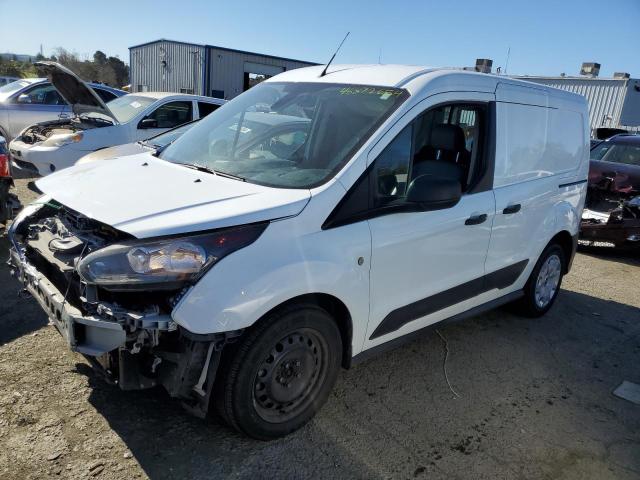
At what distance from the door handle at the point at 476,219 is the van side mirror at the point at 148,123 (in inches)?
263

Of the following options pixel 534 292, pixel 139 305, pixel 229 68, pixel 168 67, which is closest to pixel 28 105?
pixel 139 305

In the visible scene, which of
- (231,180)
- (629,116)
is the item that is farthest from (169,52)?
(231,180)

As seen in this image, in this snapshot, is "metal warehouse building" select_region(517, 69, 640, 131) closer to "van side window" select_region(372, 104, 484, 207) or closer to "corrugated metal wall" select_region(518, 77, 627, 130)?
"corrugated metal wall" select_region(518, 77, 627, 130)

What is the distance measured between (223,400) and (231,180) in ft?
3.89

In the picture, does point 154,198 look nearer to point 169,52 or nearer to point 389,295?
point 389,295

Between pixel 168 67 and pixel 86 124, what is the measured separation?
78.1ft

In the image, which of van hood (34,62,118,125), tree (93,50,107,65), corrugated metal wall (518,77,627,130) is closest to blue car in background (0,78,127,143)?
van hood (34,62,118,125)

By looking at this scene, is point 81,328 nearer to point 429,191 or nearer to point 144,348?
point 144,348

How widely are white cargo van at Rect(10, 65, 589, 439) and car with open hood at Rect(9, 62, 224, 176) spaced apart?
3.58m

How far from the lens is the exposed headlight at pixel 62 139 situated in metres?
7.46

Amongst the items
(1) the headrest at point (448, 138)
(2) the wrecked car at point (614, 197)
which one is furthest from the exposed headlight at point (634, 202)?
(1) the headrest at point (448, 138)

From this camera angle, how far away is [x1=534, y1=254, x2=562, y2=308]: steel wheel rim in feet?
15.6

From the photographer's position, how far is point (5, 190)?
17.1ft

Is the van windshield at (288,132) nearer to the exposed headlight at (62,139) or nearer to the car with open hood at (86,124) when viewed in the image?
the car with open hood at (86,124)
